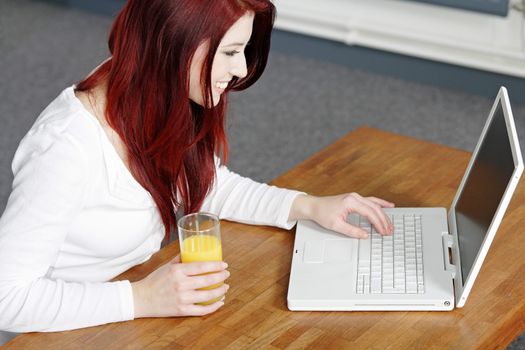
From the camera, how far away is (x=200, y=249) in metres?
1.62

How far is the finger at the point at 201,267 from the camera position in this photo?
1.59m

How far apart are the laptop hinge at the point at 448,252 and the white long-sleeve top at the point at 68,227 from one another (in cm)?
56

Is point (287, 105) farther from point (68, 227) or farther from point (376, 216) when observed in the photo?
point (68, 227)

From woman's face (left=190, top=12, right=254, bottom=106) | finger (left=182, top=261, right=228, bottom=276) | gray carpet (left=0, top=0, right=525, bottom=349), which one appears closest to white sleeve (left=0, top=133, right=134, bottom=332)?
finger (left=182, top=261, right=228, bottom=276)

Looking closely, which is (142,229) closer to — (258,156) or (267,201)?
(267,201)

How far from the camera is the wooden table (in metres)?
1.52

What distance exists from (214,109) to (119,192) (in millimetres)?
273

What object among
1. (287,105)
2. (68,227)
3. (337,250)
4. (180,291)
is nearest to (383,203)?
(337,250)

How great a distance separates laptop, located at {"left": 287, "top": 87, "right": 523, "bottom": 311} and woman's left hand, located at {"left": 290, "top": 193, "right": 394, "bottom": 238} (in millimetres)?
18

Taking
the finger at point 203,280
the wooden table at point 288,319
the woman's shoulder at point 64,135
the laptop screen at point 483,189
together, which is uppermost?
the woman's shoulder at point 64,135

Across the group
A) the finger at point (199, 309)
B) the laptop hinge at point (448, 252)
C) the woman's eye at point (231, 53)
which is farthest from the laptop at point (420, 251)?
the woman's eye at point (231, 53)

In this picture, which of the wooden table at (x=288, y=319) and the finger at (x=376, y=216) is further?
the finger at (x=376, y=216)

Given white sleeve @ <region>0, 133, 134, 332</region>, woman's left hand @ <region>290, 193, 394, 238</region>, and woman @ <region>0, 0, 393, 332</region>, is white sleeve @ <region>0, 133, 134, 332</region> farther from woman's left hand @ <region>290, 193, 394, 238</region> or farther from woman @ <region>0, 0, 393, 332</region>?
woman's left hand @ <region>290, 193, 394, 238</region>

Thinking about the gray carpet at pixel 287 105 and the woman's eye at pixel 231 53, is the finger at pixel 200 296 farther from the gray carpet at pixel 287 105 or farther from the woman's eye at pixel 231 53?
the gray carpet at pixel 287 105
